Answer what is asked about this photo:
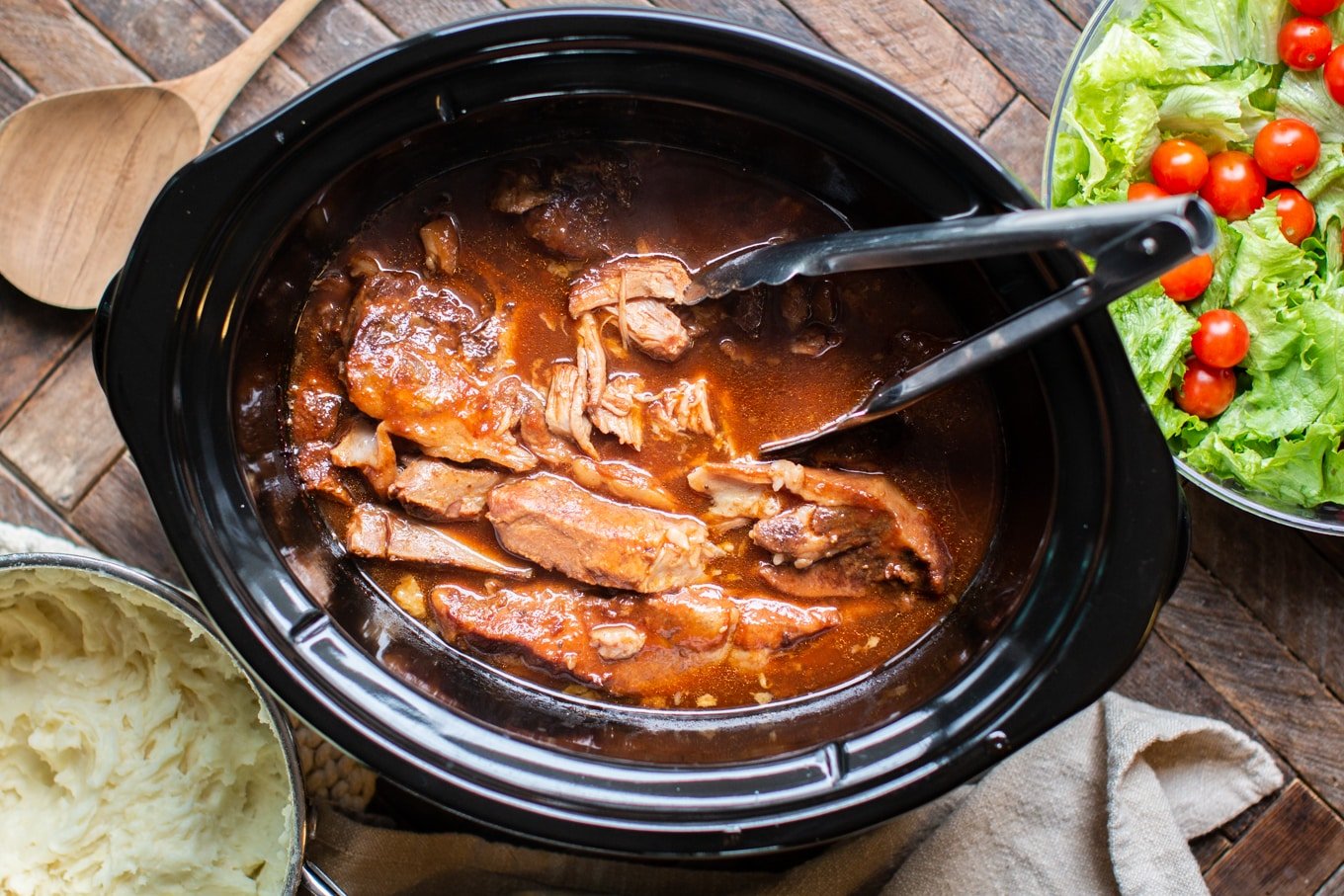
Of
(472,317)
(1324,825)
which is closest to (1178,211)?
(472,317)

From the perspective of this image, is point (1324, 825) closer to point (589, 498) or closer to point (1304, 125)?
point (1304, 125)

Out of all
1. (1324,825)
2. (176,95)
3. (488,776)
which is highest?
(176,95)

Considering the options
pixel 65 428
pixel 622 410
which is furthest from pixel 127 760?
pixel 622 410

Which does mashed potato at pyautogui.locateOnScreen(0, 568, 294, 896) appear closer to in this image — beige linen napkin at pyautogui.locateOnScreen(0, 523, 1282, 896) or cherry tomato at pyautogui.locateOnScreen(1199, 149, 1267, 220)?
beige linen napkin at pyautogui.locateOnScreen(0, 523, 1282, 896)

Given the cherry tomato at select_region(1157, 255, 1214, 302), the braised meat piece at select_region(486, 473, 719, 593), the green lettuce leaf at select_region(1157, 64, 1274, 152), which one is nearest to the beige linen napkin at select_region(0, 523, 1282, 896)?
the braised meat piece at select_region(486, 473, 719, 593)

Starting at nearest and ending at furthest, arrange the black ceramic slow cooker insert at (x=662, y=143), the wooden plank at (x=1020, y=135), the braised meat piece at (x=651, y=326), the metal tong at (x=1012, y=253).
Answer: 1. the metal tong at (x=1012, y=253)
2. the black ceramic slow cooker insert at (x=662, y=143)
3. the braised meat piece at (x=651, y=326)
4. the wooden plank at (x=1020, y=135)

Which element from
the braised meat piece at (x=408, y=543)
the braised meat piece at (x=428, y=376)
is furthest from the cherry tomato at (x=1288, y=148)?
the braised meat piece at (x=408, y=543)

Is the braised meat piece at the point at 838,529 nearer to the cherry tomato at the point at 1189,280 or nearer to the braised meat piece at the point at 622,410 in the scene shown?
the braised meat piece at the point at 622,410
